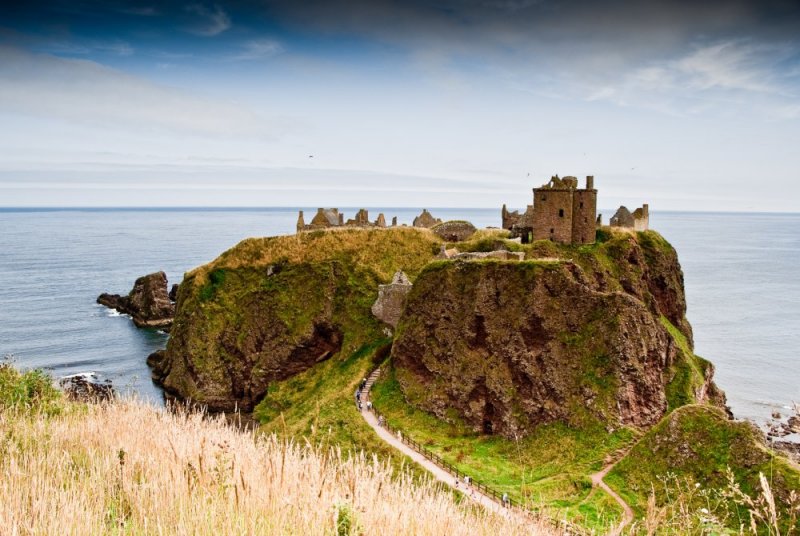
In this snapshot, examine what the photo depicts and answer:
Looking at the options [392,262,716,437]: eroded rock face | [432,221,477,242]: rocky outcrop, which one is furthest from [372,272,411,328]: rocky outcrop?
[432,221,477,242]: rocky outcrop

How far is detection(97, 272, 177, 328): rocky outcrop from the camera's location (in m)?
95.8

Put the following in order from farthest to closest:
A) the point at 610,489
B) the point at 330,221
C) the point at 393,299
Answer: the point at 330,221
the point at 393,299
the point at 610,489

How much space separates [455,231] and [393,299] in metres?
18.6

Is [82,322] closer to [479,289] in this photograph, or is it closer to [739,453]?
[479,289]

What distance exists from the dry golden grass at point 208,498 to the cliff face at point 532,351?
3223 cm

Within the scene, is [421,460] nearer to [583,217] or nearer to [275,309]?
[583,217]

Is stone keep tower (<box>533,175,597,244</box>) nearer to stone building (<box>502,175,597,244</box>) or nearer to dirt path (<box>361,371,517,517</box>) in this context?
stone building (<box>502,175,597,244</box>)

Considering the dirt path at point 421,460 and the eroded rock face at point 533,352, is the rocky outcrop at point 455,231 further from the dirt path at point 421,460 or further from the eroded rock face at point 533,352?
the dirt path at point 421,460

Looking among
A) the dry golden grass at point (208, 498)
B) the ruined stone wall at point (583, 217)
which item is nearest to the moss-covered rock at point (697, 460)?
the dry golden grass at point (208, 498)

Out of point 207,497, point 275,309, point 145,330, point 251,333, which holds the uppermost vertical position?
point 207,497

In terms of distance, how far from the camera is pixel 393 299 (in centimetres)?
5956

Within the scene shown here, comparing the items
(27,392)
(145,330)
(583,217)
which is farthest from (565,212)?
(145,330)

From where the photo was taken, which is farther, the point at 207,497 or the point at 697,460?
the point at 697,460

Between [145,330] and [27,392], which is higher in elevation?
[27,392]
